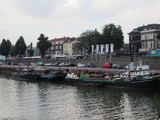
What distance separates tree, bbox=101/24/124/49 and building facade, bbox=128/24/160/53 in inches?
285

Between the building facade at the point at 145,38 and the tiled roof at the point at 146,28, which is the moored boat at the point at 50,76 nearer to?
the building facade at the point at 145,38

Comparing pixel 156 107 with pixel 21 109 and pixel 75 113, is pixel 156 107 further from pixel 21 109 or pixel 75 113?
pixel 21 109

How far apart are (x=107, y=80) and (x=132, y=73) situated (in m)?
5.11

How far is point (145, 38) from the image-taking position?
7988cm

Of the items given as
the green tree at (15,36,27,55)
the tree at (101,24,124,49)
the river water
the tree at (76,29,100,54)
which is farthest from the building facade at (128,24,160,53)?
the green tree at (15,36,27,55)

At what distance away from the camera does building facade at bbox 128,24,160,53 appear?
Result: 79950 mm

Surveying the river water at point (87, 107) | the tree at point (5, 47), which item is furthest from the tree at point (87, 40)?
the tree at point (5, 47)

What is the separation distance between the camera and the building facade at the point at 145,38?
79.9 meters

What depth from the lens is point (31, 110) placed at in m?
24.3

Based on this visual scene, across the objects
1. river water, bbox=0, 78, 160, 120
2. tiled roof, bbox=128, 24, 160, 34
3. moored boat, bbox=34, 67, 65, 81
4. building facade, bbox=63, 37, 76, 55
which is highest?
tiled roof, bbox=128, 24, 160, 34

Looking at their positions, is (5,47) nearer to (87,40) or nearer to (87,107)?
(87,40)

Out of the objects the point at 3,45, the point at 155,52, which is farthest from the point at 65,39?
the point at 155,52

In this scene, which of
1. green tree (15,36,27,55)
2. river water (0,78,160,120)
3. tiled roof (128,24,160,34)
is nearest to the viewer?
river water (0,78,160,120)

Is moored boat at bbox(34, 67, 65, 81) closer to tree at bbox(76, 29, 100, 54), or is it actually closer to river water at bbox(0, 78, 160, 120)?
river water at bbox(0, 78, 160, 120)
